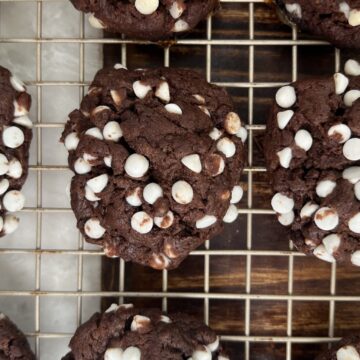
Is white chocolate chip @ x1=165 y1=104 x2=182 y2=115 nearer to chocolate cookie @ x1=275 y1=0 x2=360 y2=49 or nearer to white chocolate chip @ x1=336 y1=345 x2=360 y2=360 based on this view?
chocolate cookie @ x1=275 y1=0 x2=360 y2=49

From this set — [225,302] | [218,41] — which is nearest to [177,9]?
[218,41]

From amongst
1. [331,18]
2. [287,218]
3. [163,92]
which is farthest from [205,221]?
[331,18]

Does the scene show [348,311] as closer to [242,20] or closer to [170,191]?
[170,191]

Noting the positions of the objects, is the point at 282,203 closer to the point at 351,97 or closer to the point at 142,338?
the point at 351,97

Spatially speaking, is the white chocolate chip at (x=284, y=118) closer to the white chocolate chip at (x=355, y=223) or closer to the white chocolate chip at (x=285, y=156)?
the white chocolate chip at (x=285, y=156)

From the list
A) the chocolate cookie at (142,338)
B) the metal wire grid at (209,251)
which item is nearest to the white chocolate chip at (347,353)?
the metal wire grid at (209,251)

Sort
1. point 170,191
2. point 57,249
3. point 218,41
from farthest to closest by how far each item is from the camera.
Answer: point 57,249 → point 218,41 → point 170,191
